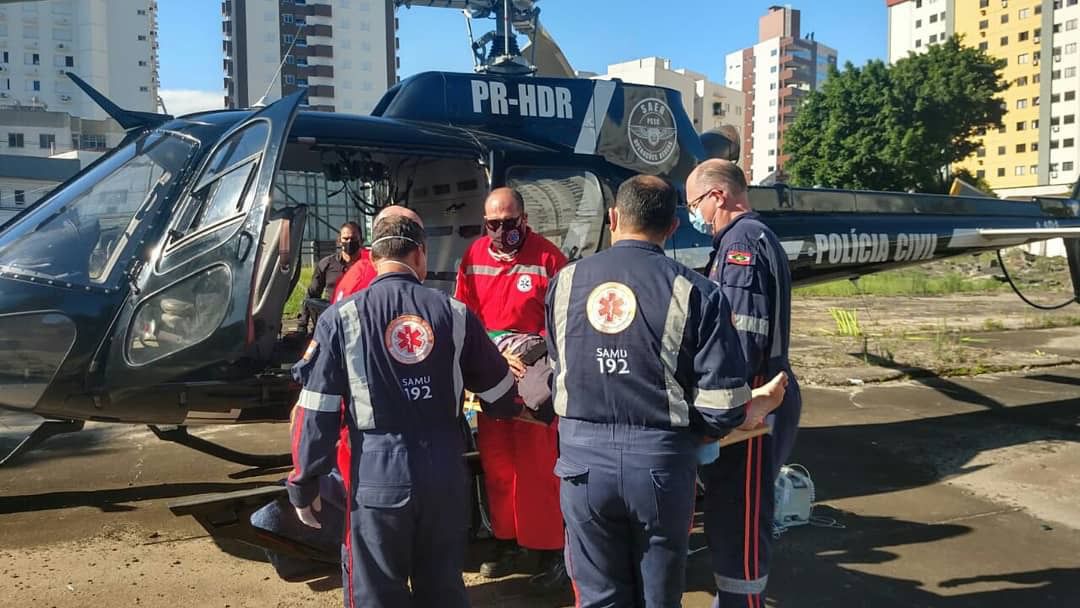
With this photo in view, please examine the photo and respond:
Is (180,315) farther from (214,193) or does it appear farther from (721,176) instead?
(721,176)

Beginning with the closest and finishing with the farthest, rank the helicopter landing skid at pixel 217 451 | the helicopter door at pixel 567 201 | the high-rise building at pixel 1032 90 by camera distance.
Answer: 1. the helicopter landing skid at pixel 217 451
2. the helicopter door at pixel 567 201
3. the high-rise building at pixel 1032 90

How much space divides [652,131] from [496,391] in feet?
12.0

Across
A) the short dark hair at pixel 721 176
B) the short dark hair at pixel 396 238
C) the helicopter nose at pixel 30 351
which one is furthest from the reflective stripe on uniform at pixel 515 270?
the helicopter nose at pixel 30 351

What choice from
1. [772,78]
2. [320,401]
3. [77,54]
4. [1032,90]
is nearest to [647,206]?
[320,401]

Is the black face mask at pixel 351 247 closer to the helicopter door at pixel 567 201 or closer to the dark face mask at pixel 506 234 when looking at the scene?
the helicopter door at pixel 567 201

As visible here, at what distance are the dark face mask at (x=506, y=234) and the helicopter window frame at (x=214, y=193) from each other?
118cm

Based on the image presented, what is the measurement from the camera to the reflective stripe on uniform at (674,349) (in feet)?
7.47

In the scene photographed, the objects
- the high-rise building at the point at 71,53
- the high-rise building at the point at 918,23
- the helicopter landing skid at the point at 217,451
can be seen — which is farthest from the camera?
the high-rise building at the point at 918,23

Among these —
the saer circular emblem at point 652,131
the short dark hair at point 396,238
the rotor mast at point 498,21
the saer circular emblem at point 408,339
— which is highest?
the rotor mast at point 498,21

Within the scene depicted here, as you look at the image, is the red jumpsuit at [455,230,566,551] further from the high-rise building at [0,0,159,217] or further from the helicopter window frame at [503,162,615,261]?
the high-rise building at [0,0,159,217]

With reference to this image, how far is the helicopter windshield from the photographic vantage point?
3748 millimetres

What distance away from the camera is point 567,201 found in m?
5.33

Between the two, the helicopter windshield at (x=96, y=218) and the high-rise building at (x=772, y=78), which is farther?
the high-rise building at (x=772, y=78)

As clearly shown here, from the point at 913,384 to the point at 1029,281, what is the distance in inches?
904
